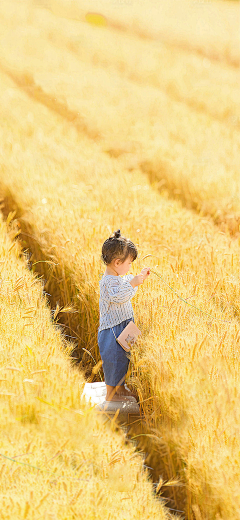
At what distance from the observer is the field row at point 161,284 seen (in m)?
1.55

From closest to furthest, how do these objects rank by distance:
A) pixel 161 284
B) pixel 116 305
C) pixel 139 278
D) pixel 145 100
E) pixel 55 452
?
pixel 55 452 → pixel 139 278 → pixel 116 305 → pixel 161 284 → pixel 145 100

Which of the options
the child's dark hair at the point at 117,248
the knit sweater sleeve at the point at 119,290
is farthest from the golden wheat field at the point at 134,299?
the child's dark hair at the point at 117,248

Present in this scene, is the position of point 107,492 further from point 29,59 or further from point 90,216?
point 29,59

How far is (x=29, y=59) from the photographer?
9.65 metres

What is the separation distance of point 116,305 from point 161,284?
0.37m

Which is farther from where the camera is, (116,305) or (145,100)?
(145,100)

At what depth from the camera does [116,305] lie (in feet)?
7.33

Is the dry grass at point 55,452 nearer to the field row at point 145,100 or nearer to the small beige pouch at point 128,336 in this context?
the small beige pouch at point 128,336

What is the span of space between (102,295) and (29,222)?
144 centimetres

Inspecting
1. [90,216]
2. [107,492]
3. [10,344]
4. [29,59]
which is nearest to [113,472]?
[107,492]

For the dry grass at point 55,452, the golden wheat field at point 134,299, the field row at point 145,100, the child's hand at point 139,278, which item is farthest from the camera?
the field row at point 145,100

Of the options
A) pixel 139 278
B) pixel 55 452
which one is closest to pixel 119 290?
pixel 139 278

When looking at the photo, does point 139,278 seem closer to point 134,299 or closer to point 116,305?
point 116,305

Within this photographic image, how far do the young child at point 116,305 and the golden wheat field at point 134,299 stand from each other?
9 cm
